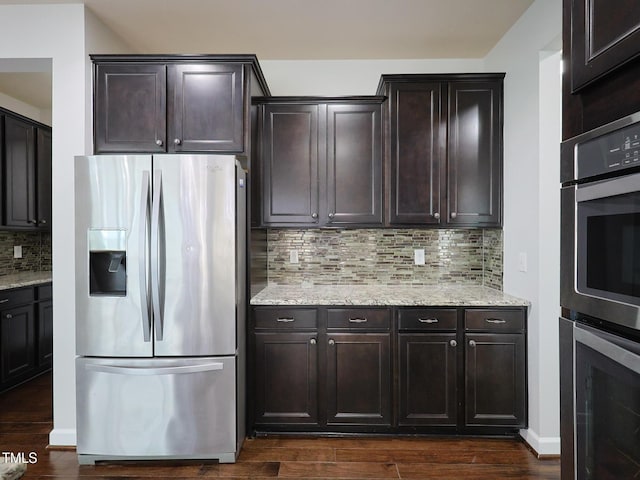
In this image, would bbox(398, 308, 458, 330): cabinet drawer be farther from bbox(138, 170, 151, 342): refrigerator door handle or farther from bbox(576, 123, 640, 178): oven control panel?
bbox(576, 123, 640, 178): oven control panel

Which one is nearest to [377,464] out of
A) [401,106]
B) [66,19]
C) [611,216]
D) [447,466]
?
[447,466]

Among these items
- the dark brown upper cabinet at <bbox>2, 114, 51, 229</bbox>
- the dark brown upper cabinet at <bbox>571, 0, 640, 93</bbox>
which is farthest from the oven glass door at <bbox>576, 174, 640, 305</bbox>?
the dark brown upper cabinet at <bbox>2, 114, 51, 229</bbox>

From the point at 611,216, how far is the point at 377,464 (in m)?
2.11

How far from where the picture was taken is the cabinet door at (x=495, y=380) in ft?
8.64

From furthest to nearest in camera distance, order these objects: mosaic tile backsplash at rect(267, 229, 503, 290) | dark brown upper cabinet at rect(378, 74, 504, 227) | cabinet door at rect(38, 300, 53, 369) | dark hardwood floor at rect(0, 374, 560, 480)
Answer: cabinet door at rect(38, 300, 53, 369)
mosaic tile backsplash at rect(267, 229, 503, 290)
dark brown upper cabinet at rect(378, 74, 504, 227)
dark hardwood floor at rect(0, 374, 560, 480)

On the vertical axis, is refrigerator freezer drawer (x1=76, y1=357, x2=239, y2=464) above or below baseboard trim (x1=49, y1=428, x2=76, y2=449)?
above

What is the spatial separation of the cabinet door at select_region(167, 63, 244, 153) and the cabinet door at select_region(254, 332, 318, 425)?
4.55ft

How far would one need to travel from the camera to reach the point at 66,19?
8.63 feet

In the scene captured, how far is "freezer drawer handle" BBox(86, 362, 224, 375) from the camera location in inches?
92.5

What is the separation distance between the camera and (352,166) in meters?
2.98

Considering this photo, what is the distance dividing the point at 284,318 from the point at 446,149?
5.46 ft

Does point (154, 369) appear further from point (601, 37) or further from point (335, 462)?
point (601, 37)

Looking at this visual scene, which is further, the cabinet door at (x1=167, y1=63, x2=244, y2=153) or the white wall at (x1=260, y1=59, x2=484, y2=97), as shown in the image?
the white wall at (x1=260, y1=59, x2=484, y2=97)

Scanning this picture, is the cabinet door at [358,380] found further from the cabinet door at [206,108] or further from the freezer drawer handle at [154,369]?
the cabinet door at [206,108]
